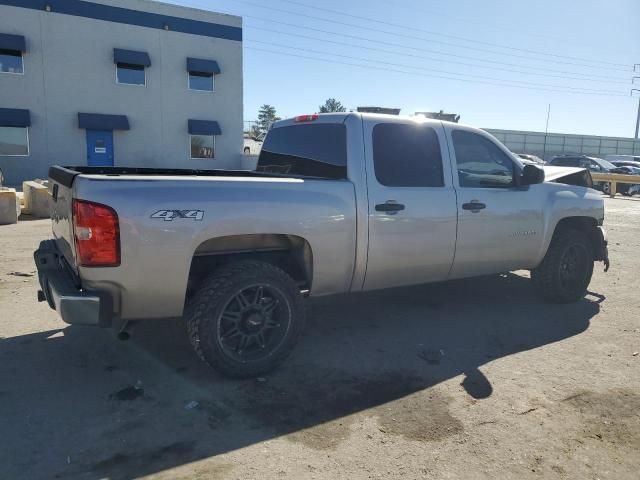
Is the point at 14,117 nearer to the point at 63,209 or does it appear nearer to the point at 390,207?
the point at 63,209

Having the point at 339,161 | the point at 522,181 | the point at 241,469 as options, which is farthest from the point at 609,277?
the point at 241,469

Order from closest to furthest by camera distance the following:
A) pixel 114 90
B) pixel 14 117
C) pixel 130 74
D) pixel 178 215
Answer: pixel 178 215 < pixel 14 117 < pixel 114 90 < pixel 130 74

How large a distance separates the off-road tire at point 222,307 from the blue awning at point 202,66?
72.0 feet

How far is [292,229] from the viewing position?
151 inches

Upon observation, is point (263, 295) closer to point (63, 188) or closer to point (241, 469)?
point (241, 469)

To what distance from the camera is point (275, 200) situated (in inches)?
147

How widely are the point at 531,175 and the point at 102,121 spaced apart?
67.7 feet

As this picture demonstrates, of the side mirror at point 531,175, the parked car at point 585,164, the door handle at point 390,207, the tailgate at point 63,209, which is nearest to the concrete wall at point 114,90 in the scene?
the parked car at point 585,164

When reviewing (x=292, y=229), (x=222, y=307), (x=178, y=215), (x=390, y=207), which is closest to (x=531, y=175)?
(x=390, y=207)

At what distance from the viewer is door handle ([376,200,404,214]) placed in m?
4.26

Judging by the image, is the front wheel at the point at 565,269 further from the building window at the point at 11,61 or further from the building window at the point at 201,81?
the building window at the point at 11,61

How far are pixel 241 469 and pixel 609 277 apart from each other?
6559mm

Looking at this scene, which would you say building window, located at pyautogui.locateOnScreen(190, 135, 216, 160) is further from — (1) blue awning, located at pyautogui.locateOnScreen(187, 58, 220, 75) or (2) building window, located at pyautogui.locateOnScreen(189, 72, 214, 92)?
(1) blue awning, located at pyautogui.locateOnScreen(187, 58, 220, 75)

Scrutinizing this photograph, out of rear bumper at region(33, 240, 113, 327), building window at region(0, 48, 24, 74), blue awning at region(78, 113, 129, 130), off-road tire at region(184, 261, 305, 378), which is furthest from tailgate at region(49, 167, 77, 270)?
building window at region(0, 48, 24, 74)
